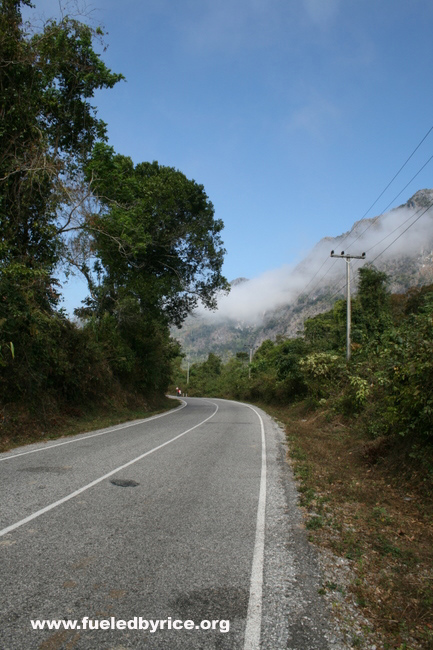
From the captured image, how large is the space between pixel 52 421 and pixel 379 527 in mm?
12248

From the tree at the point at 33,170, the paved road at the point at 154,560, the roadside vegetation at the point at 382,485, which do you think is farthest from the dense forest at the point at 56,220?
the roadside vegetation at the point at 382,485

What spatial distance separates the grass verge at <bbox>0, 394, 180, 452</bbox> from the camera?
12328 millimetres

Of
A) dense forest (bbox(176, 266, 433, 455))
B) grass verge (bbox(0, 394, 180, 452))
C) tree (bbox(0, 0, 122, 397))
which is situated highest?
tree (bbox(0, 0, 122, 397))

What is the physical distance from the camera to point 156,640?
9.71 feet

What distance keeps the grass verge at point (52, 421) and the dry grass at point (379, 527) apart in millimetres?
7767

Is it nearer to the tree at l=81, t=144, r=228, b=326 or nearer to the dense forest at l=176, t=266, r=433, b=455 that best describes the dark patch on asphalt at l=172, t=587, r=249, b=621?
the dense forest at l=176, t=266, r=433, b=455

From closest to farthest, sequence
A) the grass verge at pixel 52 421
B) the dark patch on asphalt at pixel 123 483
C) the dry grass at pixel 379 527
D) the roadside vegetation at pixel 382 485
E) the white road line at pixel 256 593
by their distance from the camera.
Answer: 1. the white road line at pixel 256 593
2. the dry grass at pixel 379 527
3. the roadside vegetation at pixel 382 485
4. the dark patch on asphalt at pixel 123 483
5. the grass verge at pixel 52 421

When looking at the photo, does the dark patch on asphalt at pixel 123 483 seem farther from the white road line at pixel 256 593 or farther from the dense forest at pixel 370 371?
the dense forest at pixel 370 371

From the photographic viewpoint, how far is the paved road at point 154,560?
121 inches

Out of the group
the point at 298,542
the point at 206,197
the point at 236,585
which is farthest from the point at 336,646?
the point at 206,197

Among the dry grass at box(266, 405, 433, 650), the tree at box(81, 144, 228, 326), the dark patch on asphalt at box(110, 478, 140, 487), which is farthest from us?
the tree at box(81, 144, 228, 326)

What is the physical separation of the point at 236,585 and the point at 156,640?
103 centimetres

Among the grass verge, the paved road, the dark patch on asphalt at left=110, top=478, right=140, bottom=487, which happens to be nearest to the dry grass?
the paved road

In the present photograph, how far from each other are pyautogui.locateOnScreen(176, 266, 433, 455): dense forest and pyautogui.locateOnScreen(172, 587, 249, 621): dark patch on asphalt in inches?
192
